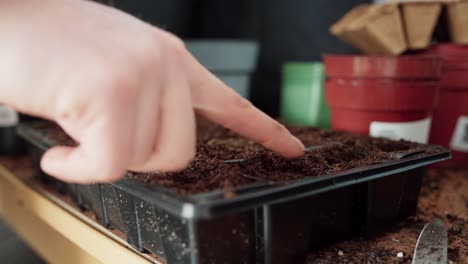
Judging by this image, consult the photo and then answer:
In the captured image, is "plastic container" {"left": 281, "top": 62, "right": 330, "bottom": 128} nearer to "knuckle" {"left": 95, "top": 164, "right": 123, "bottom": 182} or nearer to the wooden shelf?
the wooden shelf

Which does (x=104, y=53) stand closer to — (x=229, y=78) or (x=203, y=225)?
(x=203, y=225)

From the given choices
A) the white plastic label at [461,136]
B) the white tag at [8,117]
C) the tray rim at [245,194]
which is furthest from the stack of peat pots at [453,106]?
the white tag at [8,117]

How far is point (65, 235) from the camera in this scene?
0.64 metres

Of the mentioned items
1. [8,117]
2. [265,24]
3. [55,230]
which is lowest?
[55,230]

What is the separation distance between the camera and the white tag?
1.01 metres

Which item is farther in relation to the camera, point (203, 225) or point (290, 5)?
point (290, 5)

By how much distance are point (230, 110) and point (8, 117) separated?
2.77ft

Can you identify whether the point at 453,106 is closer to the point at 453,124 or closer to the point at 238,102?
the point at 453,124

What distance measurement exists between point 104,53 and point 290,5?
91cm

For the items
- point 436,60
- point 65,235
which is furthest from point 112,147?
point 436,60

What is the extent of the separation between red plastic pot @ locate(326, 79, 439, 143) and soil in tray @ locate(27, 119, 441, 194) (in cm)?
8

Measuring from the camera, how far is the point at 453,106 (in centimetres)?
85

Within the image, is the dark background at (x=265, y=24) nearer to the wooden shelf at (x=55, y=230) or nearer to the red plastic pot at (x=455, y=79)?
the red plastic pot at (x=455, y=79)

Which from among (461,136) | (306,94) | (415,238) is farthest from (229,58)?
(415,238)
